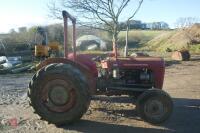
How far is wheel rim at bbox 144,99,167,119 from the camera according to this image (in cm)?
928

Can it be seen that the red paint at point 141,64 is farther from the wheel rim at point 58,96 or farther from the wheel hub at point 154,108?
the wheel rim at point 58,96

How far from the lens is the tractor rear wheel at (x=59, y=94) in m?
9.07

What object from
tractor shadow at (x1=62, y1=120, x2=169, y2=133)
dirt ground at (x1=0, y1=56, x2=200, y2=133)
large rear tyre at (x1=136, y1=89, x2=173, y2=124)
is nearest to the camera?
tractor shadow at (x1=62, y1=120, x2=169, y2=133)

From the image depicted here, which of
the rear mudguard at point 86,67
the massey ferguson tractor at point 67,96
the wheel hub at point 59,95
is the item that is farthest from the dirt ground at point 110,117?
the wheel hub at point 59,95

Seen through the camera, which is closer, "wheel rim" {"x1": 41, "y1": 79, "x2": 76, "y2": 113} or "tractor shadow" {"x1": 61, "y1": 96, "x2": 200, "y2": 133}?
"tractor shadow" {"x1": 61, "y1": 96, "x2": 200, "y2": 133}

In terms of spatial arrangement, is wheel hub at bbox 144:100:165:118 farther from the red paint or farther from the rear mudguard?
the rear mudguard

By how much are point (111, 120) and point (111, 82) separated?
109cm

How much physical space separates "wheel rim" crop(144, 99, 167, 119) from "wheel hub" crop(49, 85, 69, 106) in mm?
1791

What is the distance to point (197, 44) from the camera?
36.7 meters

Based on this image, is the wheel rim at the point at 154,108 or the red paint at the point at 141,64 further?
the red paint at the point at 141,64

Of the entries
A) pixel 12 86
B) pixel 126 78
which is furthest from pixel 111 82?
pixel 12 86

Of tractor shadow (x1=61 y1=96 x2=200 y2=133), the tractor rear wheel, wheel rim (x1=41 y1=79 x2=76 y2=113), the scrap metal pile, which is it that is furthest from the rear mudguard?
the scrap metal pile

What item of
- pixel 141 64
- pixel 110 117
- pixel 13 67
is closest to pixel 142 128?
pixel 110 117

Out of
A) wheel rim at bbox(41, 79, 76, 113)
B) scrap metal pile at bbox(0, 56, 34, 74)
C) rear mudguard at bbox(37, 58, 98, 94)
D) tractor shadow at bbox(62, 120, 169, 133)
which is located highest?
rear mudguard at bbox(37, 58, 98, 94)
